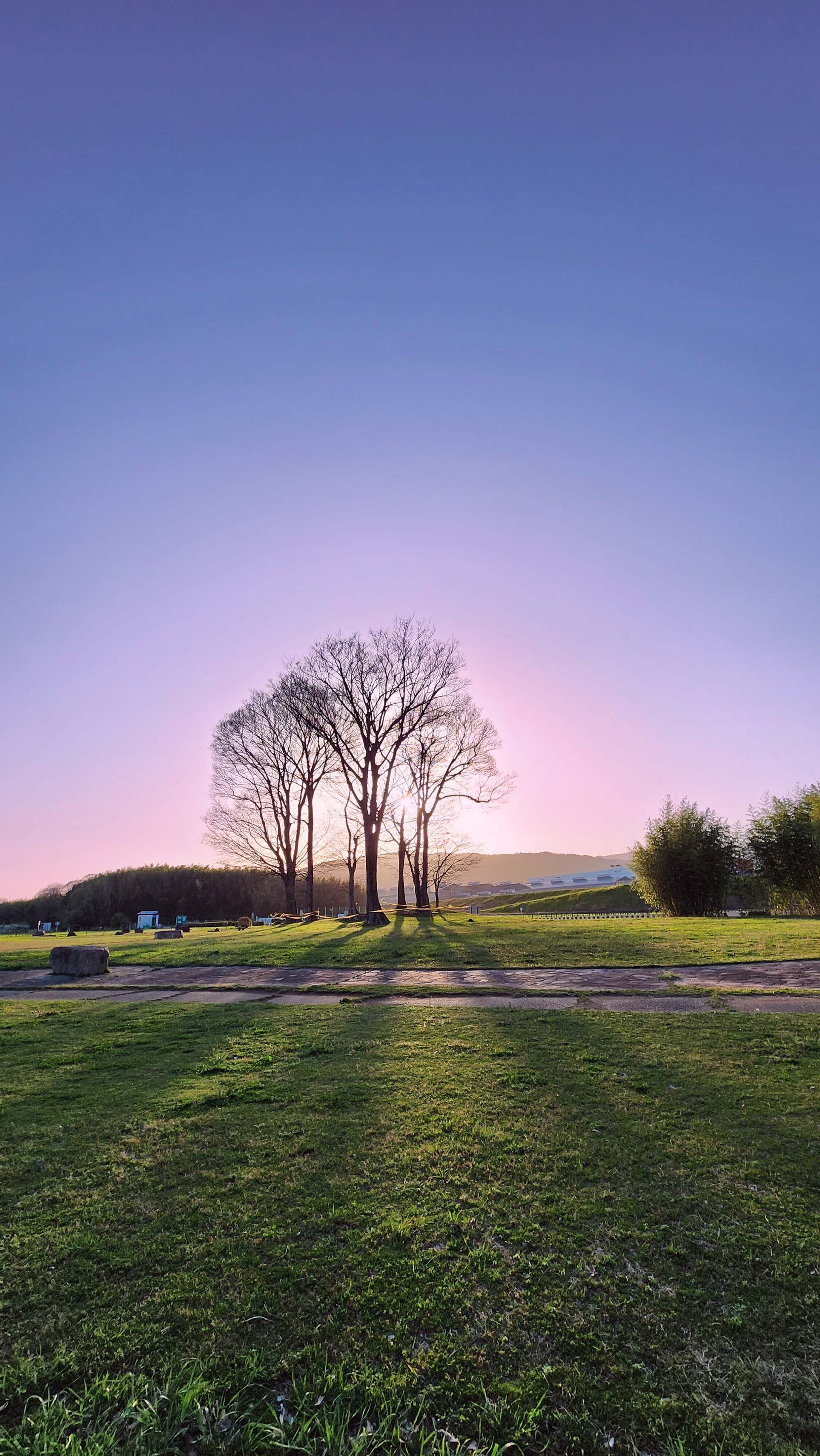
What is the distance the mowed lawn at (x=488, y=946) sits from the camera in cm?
1224

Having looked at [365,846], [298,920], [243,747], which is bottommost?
[298,920]

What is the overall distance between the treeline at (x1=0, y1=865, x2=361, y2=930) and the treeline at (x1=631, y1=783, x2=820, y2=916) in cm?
2534

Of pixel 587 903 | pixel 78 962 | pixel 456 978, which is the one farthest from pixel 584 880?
pixel 78 962

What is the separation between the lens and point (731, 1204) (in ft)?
9.99

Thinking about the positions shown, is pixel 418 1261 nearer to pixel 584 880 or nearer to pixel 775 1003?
pixel 775 1003

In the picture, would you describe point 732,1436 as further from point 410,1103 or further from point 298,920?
point 298,920

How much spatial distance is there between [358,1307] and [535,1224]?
37.7 inches

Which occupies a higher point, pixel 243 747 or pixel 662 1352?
pixel 243 747

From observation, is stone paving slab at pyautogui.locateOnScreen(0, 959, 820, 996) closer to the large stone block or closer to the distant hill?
the large stone block

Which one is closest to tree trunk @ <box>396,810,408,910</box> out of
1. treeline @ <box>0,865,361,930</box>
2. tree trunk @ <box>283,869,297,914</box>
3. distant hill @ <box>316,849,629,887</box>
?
tree trunk @ <box>283,869,297,914</box>

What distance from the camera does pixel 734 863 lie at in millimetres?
26125

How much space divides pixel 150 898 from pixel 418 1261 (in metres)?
49.2

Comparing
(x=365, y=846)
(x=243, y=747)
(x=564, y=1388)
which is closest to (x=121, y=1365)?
(x=564, y=1388)

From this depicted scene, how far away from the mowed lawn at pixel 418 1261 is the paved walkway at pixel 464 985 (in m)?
3.23
